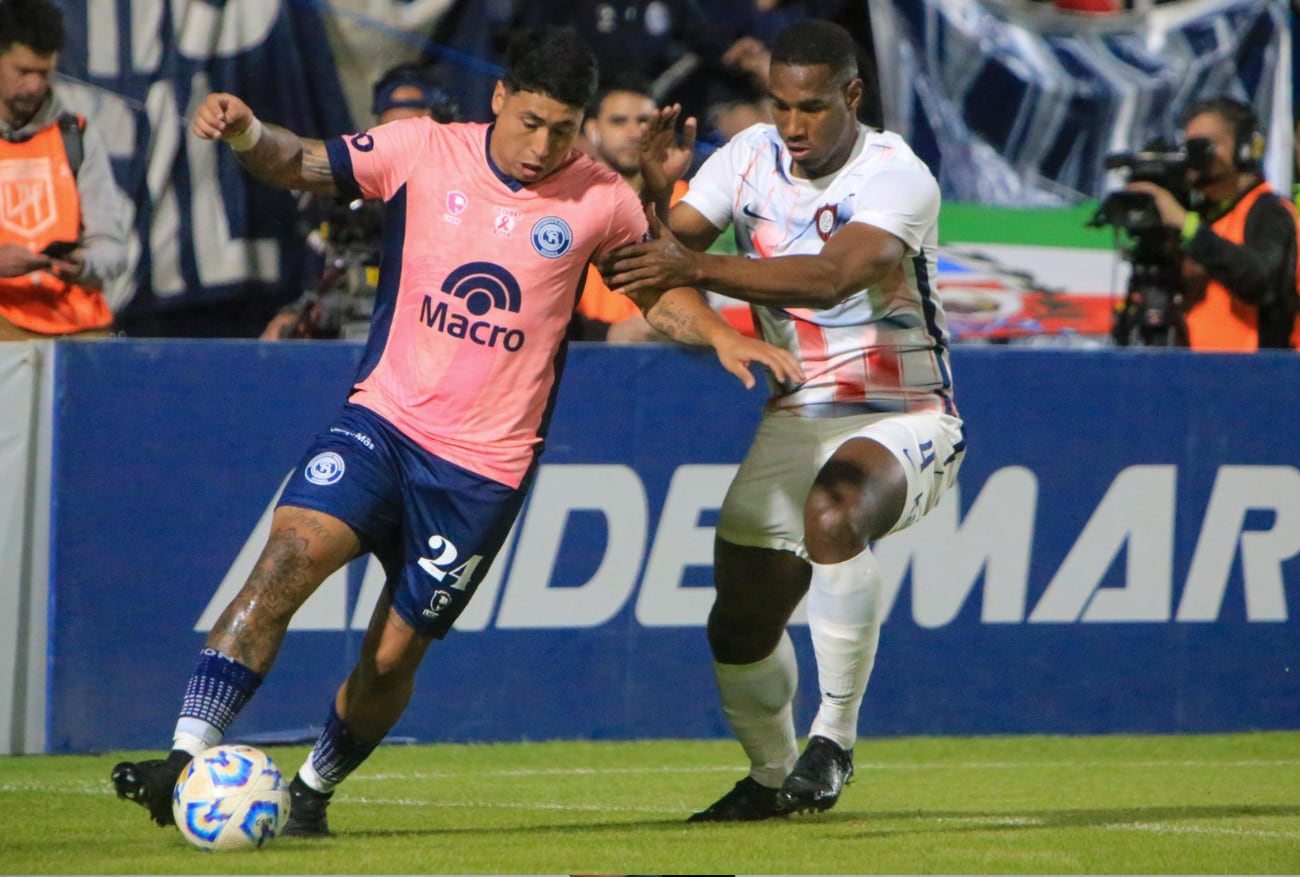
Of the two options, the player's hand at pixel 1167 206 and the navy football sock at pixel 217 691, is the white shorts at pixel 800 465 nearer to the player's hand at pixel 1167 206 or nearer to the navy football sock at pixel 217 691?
the navy football sock at pixel 217 691

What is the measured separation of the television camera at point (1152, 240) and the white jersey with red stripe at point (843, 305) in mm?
3515

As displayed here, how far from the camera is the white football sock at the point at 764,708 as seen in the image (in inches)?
259

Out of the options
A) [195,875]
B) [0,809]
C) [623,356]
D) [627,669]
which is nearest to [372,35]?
[623,356]

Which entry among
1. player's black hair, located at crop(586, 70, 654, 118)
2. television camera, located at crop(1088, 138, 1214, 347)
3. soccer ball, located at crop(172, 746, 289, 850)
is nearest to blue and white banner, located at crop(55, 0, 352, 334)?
player's black hair, located at crop(586, 70, 654, 118)

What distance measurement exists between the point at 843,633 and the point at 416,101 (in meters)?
4.44

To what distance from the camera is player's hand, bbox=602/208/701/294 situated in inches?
209

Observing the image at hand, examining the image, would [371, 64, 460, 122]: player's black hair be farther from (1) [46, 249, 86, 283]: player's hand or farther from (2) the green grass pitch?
(2) the green grass pitch

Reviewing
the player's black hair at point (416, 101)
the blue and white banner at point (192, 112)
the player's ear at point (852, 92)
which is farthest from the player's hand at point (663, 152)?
the blue and white banner at point (192, 112)

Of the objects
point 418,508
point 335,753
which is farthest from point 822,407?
point 335,753

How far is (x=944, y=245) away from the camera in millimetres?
11617

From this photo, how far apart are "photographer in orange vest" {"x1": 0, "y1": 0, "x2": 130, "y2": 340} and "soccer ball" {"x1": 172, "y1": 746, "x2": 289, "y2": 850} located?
3.86 metres

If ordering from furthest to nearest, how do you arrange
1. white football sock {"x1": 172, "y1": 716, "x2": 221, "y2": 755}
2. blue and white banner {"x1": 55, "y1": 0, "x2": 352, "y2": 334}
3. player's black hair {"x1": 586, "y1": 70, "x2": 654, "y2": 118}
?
blue and white banner {"x1": 55, "y1": 0, "x2": 352, "y2": 334} → player's black hair {"x1": 586, "y1": 70, "x2": 654, "y2": 118} → white football sock {"x1": 172, "y1": 716, "x2": 221, "y2": 755}

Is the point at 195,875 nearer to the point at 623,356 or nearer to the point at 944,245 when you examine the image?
the point at 623,356

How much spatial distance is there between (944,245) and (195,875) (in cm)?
762
